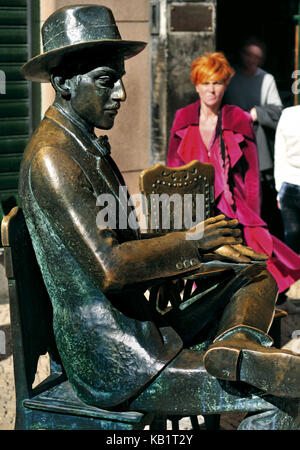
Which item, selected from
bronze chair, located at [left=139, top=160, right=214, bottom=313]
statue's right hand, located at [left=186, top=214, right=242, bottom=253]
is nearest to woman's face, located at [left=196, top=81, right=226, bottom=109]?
bronze chair, located at [left=139, top=160, right=214, bottom=313]

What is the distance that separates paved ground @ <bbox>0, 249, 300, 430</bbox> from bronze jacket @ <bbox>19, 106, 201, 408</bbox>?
1.70 meters

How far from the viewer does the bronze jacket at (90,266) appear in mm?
2951

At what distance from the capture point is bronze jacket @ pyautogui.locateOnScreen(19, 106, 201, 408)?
116 inches

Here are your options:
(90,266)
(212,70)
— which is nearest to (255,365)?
(90,266)

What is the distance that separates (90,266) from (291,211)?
4.32 m

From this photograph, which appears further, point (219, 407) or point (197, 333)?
point (197, 333)

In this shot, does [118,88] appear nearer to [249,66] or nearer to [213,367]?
[213,367]

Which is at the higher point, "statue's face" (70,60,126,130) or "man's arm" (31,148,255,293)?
"statue's face" (70,60,126,130)

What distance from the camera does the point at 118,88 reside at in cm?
321

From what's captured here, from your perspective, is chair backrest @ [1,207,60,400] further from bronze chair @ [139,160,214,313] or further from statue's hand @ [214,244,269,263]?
bronze chair @ [139,160,214,313]

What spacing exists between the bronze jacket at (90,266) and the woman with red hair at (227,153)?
3.17 meters

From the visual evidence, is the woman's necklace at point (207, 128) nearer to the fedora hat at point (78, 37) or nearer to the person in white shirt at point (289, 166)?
the person in white shirt at point (289, 166)
